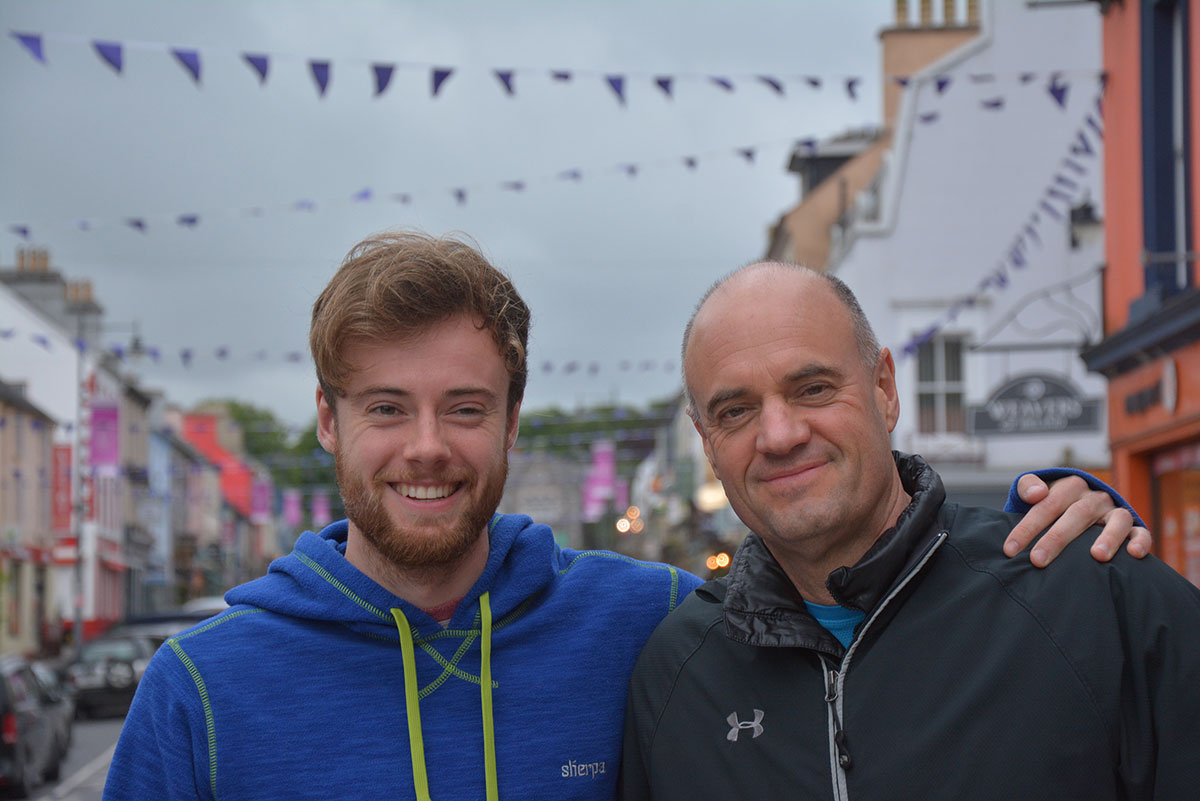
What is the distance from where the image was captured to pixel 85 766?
18.6m

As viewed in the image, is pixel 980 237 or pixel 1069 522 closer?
pixel 1069 522

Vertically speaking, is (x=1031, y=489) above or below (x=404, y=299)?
below

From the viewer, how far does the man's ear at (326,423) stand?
361 cm

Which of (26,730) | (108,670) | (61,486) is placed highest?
(61,486)

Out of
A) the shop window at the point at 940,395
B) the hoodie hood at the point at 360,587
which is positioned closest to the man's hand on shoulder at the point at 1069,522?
the hoodie hood at the point at 360,587

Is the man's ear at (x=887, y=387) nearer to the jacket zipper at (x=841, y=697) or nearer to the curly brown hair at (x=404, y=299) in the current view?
the jacket zipper at (x=841, y=697)

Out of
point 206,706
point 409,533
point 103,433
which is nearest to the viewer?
point 206,706

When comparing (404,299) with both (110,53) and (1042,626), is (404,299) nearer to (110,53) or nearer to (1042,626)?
(1042,626)

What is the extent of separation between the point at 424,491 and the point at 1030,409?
15.1 metres

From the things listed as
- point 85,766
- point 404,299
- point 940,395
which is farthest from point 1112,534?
point 940,395

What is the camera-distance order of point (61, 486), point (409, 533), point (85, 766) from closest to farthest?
point (409, 533) → point (85, 766) → point (61, 486)

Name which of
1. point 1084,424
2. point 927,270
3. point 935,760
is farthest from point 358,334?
point 927,270

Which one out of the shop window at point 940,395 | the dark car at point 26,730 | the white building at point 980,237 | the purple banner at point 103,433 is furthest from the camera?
the purple banner at point 103,433

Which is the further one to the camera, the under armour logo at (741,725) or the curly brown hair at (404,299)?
the curly brown hair at (404,299)
